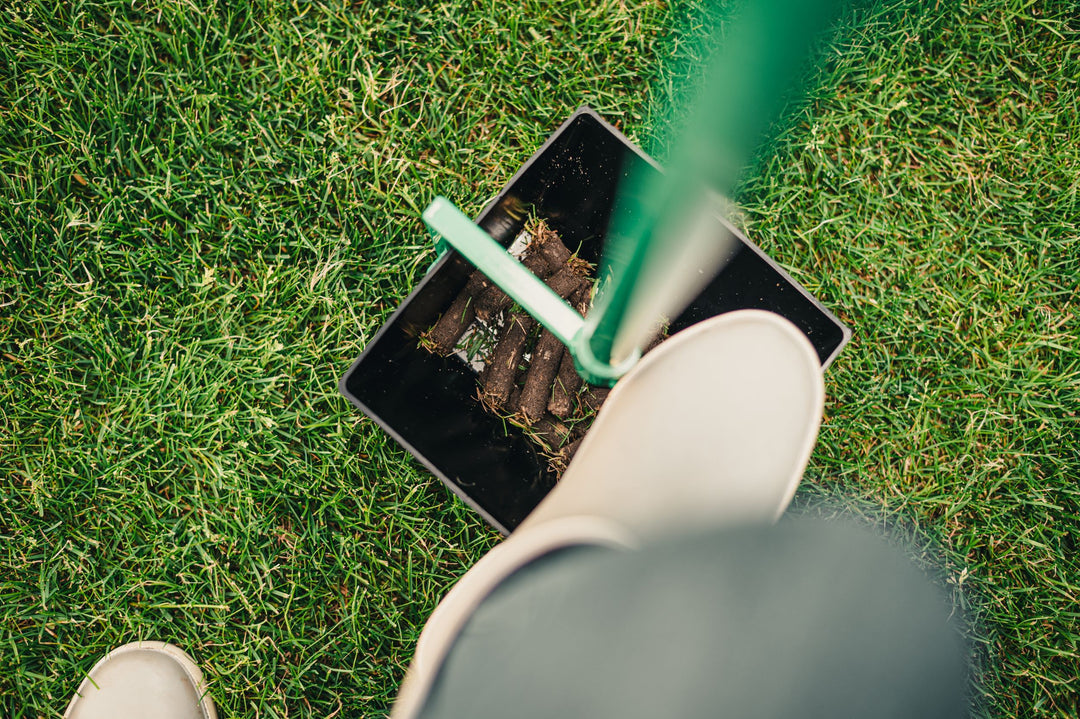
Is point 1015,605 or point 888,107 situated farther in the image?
point 888,107

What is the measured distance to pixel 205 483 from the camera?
122 cm

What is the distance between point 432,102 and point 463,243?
0.60 metres

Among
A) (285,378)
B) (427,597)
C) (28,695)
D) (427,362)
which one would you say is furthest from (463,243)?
(28,695)

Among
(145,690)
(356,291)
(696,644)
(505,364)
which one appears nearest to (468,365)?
(505,364)

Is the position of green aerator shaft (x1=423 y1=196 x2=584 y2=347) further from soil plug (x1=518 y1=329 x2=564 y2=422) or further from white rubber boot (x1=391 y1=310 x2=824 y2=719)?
soil plug (x1=518 y1=329 x2=564 y2=422)

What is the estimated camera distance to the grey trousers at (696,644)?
61 cm

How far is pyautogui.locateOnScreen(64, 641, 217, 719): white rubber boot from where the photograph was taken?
116 cm

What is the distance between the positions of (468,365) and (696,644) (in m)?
0.70

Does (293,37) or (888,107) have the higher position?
(293,37)

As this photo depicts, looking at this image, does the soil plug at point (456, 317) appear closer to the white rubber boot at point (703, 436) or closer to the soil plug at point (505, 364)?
the soil plug at point (505, 364)

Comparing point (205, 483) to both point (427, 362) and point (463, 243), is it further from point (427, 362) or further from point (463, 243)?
point (463, 243)

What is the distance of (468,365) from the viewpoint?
120cm

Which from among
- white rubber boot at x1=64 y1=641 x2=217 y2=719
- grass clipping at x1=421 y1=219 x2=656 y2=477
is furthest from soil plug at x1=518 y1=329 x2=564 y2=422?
white rubber boot at x1=64 y1=641 x2=217 y2=719

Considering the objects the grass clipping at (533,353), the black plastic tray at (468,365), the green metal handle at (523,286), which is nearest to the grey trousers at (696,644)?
the green metal handle at (523,286)
